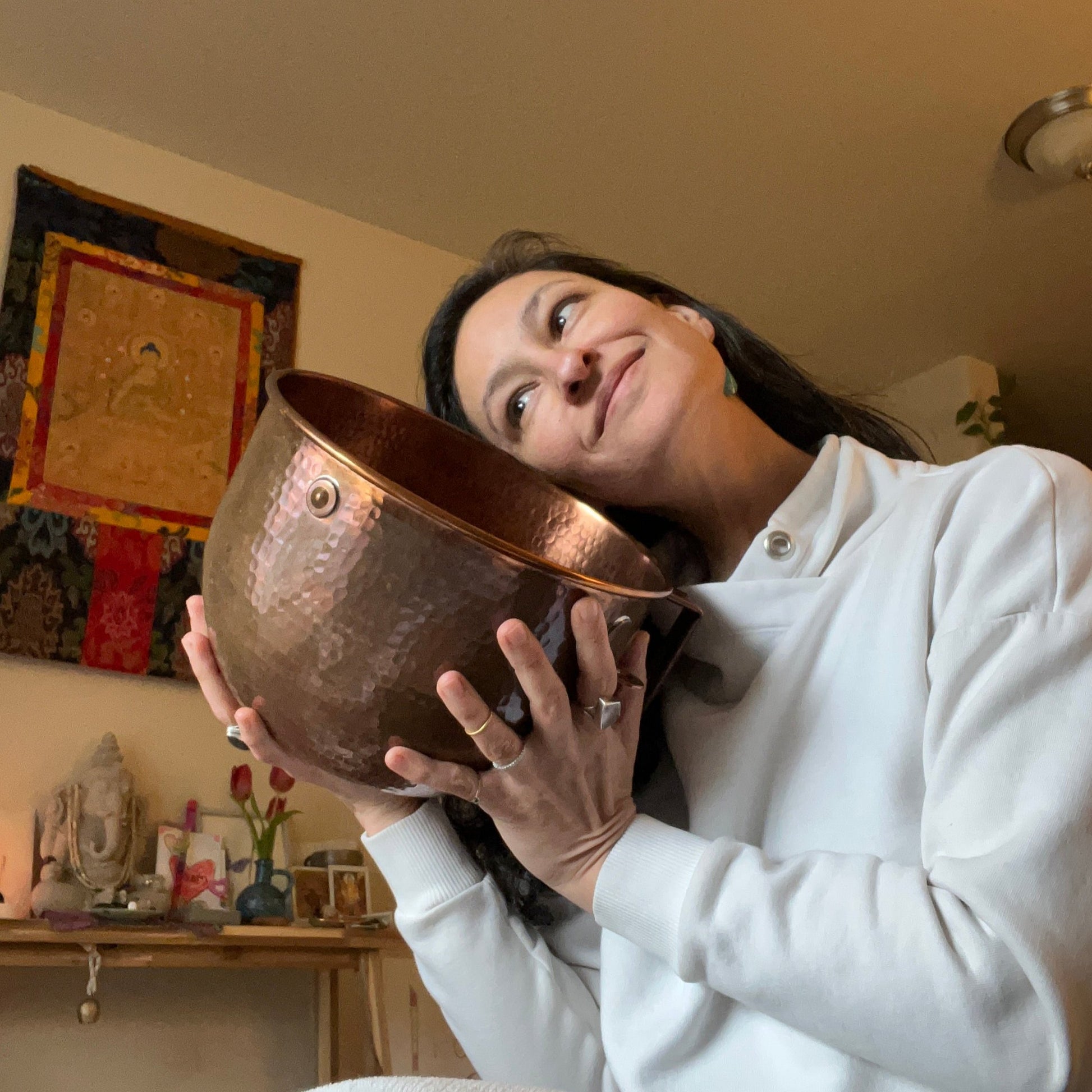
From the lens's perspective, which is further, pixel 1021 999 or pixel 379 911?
pixel 379 911

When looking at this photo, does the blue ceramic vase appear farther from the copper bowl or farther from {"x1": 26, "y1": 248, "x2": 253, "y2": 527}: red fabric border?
the copper bowl

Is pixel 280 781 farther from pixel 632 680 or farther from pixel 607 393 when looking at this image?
pixel 632 680

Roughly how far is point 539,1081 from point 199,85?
1880mm

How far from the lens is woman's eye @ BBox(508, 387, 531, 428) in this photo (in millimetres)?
986

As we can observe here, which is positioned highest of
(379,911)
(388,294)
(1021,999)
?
(388,294)

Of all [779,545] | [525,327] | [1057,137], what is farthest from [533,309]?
[1057,137]

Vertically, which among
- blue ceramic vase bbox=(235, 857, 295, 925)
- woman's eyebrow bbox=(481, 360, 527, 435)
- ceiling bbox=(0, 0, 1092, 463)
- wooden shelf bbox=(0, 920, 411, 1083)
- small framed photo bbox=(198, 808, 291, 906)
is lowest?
wooden shelf bbox=(0, 920, 411, 1083)

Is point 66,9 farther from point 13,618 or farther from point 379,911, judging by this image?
point 379,911

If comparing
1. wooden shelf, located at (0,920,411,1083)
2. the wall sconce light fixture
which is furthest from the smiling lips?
the wall sconce light fixture

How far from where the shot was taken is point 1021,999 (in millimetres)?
524

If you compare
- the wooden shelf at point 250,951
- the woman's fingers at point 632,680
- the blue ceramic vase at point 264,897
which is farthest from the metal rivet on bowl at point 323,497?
the blue ceramic vase at point 264,897

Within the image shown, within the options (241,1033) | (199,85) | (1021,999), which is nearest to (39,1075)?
(241,1033)

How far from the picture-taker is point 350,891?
5.84ft

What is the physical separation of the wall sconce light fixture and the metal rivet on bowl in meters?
2.09
